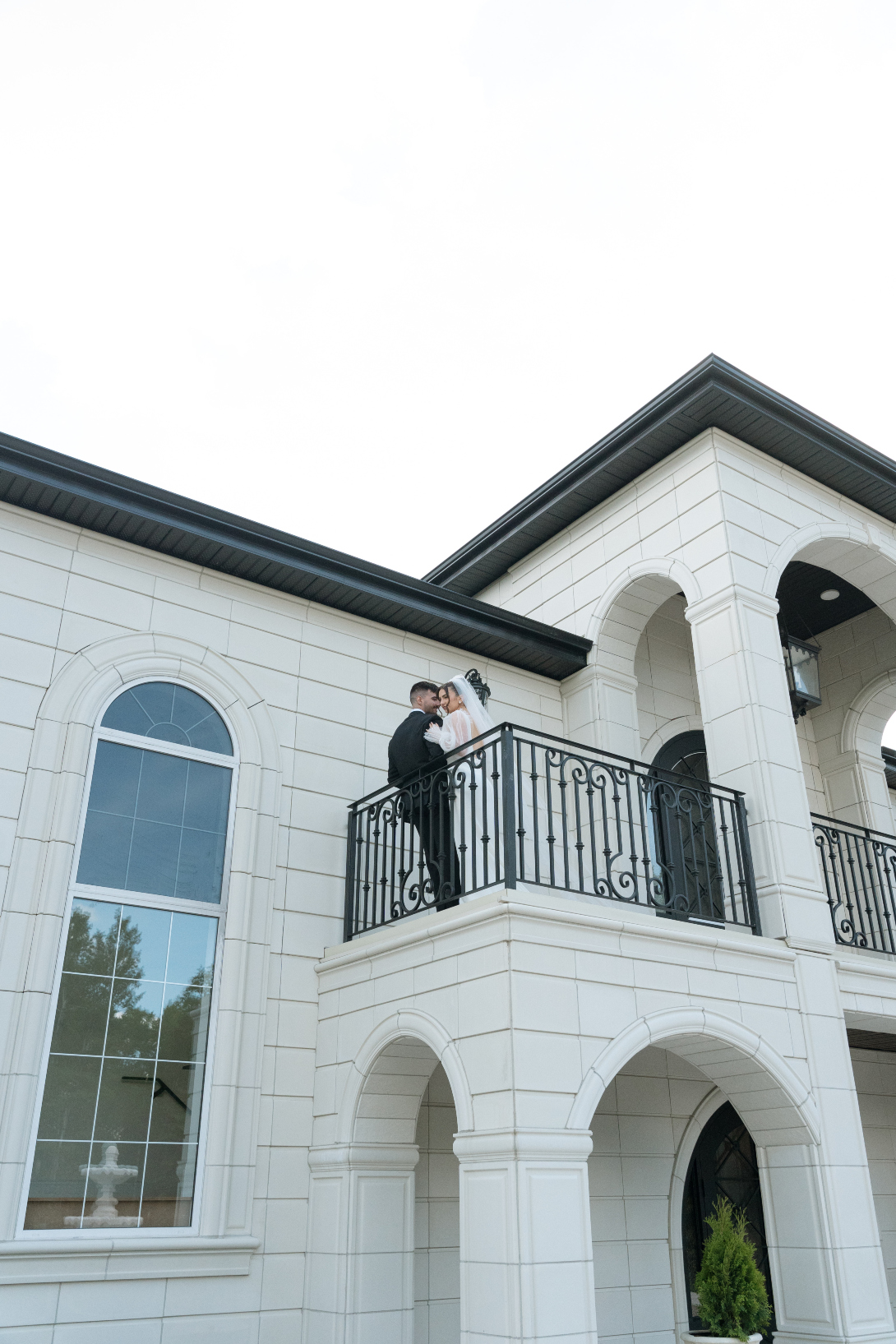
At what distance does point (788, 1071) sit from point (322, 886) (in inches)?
129

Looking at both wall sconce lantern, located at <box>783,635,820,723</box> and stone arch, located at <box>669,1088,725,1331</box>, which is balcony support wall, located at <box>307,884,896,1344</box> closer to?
stone arch, located at <box>669,1088,725,1331</box>

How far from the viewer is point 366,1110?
19.6 feet

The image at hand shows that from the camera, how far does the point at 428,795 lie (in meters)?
6.31

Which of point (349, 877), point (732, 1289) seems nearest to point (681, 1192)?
point (732, 1289)

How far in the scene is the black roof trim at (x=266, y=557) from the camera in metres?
6.44

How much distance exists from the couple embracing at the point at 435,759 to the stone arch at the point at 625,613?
2.26 m

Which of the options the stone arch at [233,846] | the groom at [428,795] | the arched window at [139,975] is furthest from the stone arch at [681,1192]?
the arched window at [139,975]

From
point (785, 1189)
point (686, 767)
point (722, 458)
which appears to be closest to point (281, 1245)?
point (785, 1189)

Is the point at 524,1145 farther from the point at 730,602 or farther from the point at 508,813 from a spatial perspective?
the point at 730,602

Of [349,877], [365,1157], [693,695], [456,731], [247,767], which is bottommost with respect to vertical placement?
[365,1157]

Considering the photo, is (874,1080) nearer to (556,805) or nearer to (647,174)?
(556,805)

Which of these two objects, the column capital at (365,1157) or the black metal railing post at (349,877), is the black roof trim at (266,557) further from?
the column capital at (365,1157)

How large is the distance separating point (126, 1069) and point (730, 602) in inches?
209

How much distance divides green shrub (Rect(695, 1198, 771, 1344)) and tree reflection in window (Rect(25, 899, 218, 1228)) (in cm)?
307
